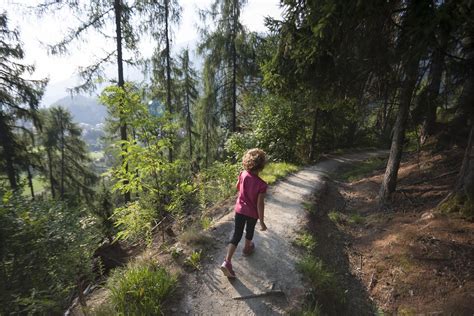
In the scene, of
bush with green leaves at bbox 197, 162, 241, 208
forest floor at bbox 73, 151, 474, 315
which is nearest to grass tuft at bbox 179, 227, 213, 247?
forest floor at bbox 73, 151, 474, 315

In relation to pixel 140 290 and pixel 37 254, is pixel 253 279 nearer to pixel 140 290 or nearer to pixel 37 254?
pixel 140 290

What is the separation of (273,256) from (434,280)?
232 centimetres

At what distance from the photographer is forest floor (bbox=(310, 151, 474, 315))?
3779 millimetres

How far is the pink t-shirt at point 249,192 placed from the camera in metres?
3.86

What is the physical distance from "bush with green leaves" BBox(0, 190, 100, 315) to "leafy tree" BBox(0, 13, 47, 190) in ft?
40.0

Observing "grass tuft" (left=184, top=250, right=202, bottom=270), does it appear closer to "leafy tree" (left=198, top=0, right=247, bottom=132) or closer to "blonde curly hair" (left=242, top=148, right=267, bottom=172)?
"blonde curly hair" (left=242, top=148, right=267, bottom=172)

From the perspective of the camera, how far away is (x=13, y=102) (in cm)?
1304

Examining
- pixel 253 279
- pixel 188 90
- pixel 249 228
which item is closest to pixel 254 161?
pixel 249 228

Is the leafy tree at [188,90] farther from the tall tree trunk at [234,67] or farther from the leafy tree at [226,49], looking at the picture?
the tall tree trunk at [234,67]

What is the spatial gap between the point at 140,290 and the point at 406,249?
426cm

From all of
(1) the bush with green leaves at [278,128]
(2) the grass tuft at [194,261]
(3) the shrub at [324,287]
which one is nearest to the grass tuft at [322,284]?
(3) the shrub at [324,287]

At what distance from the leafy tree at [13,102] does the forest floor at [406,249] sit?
545 inches

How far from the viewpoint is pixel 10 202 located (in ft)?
9.02

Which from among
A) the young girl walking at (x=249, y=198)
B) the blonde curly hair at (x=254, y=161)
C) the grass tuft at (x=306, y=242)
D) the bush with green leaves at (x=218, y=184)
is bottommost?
the grass tuft at (x=306, y=242)
